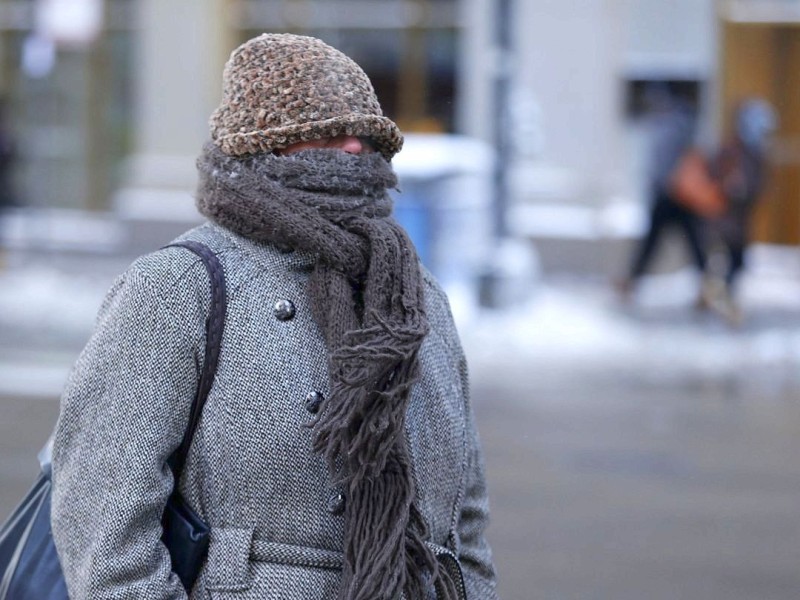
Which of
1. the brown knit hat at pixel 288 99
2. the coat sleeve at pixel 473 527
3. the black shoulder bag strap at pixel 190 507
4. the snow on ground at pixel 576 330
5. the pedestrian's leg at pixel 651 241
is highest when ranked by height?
the brown knit hat at pixel 288 99

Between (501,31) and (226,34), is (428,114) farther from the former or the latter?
(501,31)

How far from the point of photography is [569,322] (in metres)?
11.7

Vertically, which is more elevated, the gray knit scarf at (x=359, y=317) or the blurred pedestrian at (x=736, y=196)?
the gray knit scarf at (x=359, y=317)

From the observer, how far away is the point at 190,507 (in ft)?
6.84

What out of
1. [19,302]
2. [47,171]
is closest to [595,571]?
[19,302]

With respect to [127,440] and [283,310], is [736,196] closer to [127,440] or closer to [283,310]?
[283,310]

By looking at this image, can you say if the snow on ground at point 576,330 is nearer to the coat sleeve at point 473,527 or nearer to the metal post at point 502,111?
the metal post at point 502,111

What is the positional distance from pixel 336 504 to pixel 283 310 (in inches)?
12.6

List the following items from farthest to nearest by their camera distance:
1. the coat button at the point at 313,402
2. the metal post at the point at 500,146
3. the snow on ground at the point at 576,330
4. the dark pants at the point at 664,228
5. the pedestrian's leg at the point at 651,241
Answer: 1. the pedestrian's leg at the point at 651,241
2. the dark pants at the point at 664,228
3. the metal post at the point at 500,146
4. the snow on ground at the point at 576,330
5. the coat button at the point at 313,402

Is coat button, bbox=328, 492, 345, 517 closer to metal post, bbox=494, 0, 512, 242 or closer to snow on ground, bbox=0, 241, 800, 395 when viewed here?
snow on ground, bbox=0, 241, 800, 395

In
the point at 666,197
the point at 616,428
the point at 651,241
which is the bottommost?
the point at 616,428

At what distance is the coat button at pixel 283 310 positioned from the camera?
6.99 feet

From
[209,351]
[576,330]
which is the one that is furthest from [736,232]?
[209,351]

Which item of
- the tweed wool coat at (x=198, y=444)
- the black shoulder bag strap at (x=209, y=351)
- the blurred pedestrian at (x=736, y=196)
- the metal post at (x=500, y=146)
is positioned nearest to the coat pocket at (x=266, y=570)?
the tweed wool coat at (x=198, y=444)
